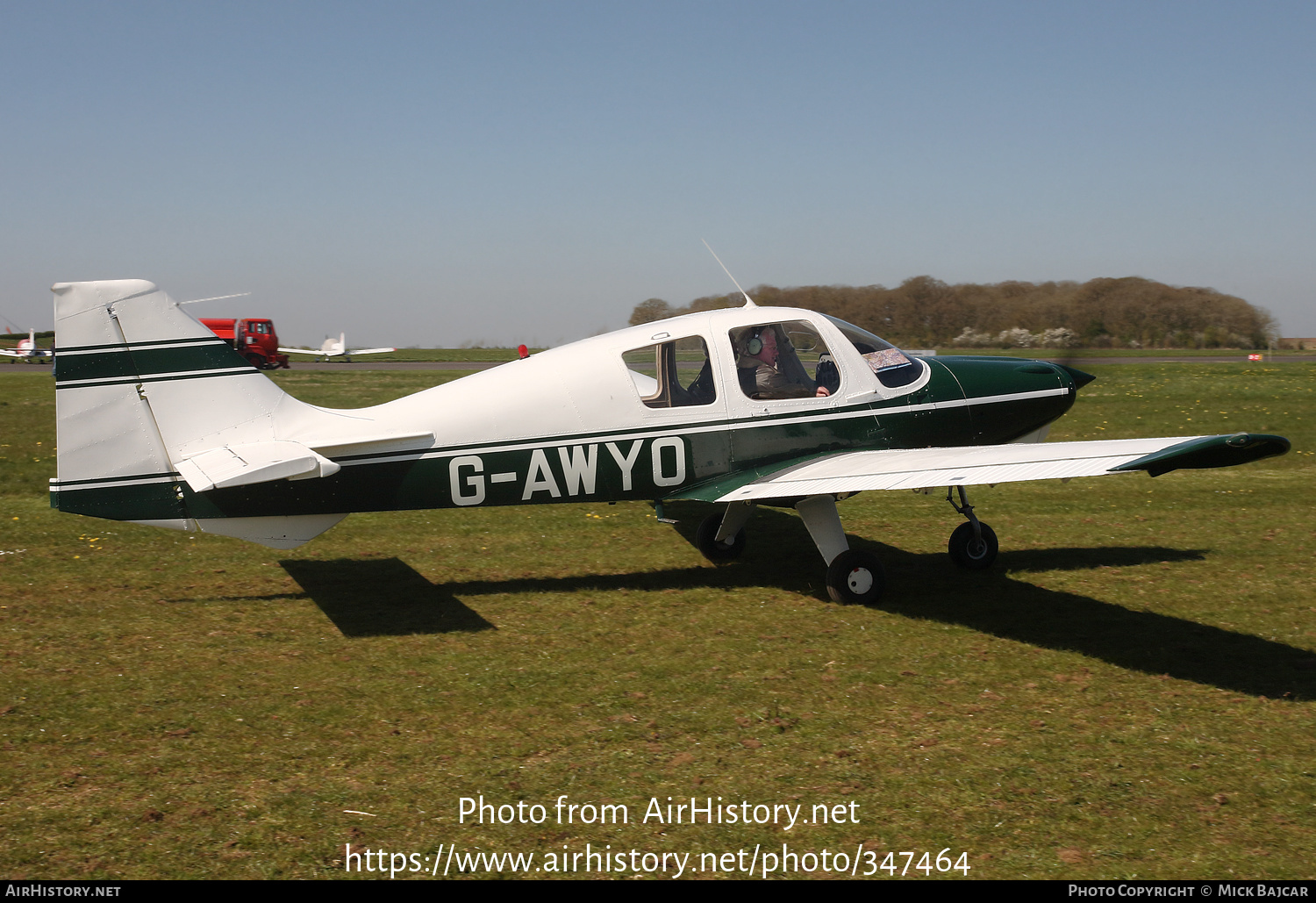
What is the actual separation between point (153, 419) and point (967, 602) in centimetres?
697

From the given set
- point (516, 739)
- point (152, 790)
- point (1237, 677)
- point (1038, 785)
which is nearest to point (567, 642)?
point (516, 739)

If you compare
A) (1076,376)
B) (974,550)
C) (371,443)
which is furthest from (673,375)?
(1076,376)

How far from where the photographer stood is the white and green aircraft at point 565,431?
7.43 m

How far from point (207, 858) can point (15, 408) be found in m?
24.7

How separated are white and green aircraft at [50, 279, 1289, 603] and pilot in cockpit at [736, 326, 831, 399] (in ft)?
0.05

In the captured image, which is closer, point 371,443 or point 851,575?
point 371,443

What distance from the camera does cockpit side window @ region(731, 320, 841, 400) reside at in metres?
8.59

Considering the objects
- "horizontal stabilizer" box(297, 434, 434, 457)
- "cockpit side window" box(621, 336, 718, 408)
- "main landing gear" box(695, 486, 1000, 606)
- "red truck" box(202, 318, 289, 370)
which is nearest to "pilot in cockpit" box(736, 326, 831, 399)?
"cockpit side window" box(621, 336, 718, 408)

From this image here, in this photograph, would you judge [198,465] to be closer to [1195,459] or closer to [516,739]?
[516,739]

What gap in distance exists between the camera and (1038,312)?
24.4 m

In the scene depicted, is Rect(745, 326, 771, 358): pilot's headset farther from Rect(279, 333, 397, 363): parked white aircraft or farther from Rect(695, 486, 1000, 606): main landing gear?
Rect(279, 333, 397, 363): parked white aircraft

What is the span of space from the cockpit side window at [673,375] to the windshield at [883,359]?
4.52 feet

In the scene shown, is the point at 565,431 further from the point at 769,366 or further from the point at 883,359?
the point at 883,359
